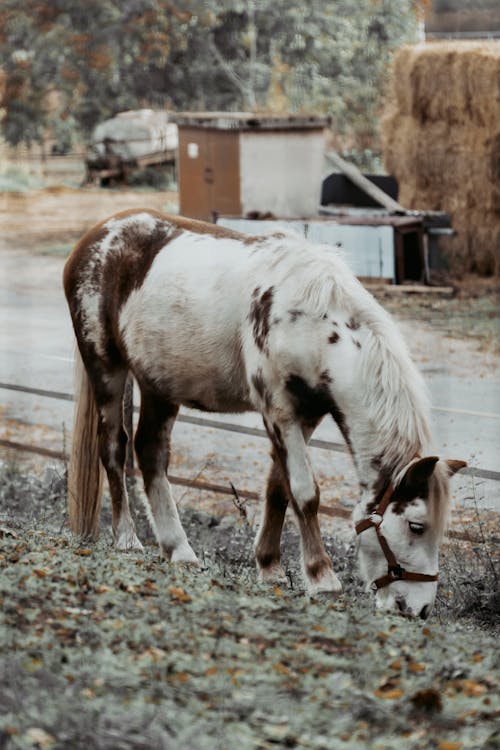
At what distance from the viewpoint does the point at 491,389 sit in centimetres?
1305

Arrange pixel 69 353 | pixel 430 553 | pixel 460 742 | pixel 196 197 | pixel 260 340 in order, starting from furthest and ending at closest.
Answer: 1. pixel 196 197
2. pixel 69 353
3. pixel 260 340
4. pixel 430 553
5. pixel 460 742

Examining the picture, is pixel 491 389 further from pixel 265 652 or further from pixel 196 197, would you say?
pixel 196 197

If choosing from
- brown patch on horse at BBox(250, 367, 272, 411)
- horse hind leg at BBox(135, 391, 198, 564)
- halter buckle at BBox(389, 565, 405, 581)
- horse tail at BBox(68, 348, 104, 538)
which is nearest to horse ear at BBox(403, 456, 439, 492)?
halter buckle at BBox(389, 565, 405, 581)

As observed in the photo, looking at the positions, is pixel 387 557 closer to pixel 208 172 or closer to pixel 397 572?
pixel 397 572

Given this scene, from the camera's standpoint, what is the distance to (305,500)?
6.16 meters

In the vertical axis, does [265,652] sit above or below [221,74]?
below

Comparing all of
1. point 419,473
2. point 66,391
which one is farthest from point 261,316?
point 66,391

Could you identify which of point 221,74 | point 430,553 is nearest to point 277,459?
point 430,553

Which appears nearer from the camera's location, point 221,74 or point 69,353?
point 69,353

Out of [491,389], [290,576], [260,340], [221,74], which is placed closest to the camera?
[260,340]

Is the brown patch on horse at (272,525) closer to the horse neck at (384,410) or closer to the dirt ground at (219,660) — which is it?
the dirt ground at (219,660)

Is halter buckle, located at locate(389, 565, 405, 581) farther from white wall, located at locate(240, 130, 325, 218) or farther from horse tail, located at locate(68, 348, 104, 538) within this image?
white wall, located at locate(240, 130, 325, 218)

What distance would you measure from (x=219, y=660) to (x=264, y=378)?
6.59 feet

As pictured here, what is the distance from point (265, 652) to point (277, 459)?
6.48ft
